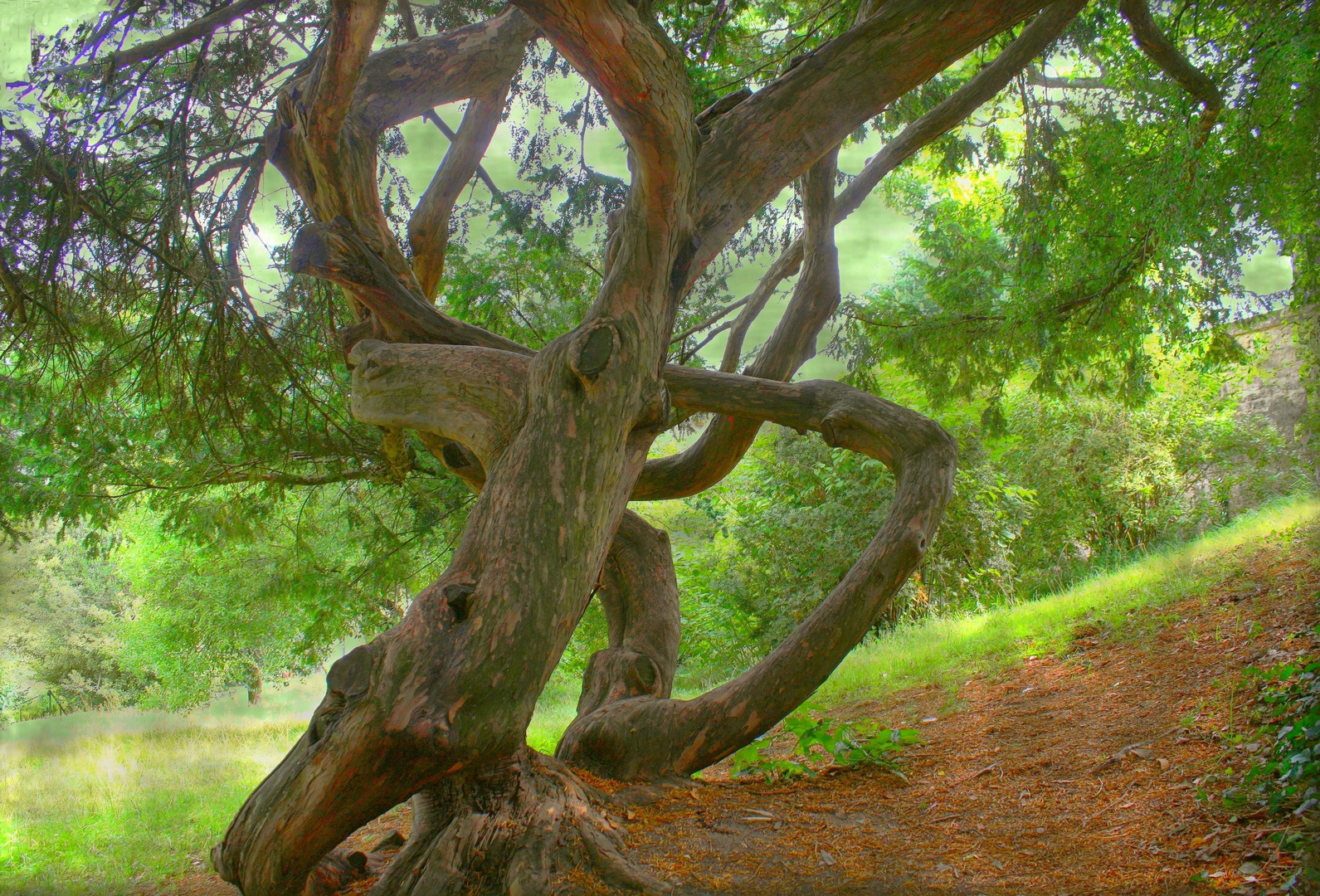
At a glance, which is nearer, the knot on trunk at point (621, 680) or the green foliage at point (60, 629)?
the knot on trunk at point (621, 680)

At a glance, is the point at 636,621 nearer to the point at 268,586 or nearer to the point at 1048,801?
the point at 1048,801

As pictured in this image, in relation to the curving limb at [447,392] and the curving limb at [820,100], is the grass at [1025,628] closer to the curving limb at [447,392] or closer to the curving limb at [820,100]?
the curving limb at [820,100]

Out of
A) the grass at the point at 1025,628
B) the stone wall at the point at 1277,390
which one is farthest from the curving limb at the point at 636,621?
the stone wall at the point at 1277,390

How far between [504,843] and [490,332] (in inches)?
110

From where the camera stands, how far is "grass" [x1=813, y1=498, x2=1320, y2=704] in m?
7.23

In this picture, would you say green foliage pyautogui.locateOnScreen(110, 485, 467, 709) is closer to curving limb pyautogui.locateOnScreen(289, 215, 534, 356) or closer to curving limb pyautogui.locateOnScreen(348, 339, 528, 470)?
curving limb pyautogui.locateOnScreen(289, 215, 534, 356)

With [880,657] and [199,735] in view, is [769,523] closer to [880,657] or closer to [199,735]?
[880,657]

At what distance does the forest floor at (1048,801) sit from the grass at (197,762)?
943 mm

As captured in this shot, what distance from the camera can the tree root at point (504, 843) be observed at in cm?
282

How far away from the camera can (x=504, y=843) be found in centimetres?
291

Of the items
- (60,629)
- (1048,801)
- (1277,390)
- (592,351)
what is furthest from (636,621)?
(60,629)

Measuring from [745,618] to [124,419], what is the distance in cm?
871

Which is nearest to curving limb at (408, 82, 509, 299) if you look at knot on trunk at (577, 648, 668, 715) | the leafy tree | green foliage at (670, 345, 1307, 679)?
the leafy tree

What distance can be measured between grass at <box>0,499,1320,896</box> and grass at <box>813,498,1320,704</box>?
0.9 inches
